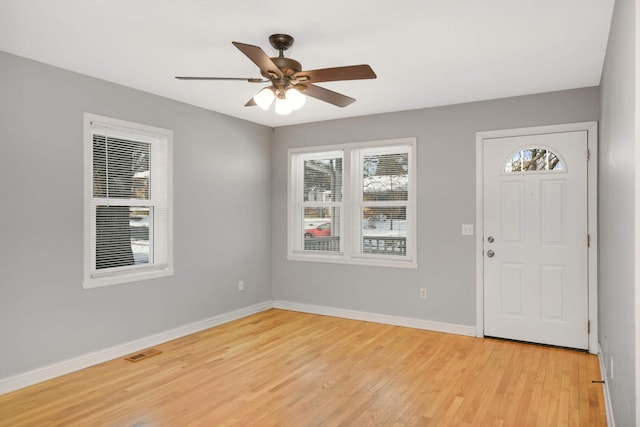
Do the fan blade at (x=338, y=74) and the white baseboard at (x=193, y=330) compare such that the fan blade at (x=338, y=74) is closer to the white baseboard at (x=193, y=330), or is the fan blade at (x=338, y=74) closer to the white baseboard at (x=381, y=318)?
the white baseboard at (x=193, y=330)

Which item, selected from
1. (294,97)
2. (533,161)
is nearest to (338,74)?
(294,97)

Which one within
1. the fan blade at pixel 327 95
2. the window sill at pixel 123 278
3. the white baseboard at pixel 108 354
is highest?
the fan blade at pixel 327 95

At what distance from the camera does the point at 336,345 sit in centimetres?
411

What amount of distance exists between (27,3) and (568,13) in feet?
10.2

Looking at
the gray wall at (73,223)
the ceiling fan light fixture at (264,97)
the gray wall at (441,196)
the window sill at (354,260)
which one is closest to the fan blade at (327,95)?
the ceiling fan light fixture at (264,97)

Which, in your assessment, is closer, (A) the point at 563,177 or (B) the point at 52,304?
(B) the point at 52,304

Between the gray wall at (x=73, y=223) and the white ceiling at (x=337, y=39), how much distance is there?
0.83ft

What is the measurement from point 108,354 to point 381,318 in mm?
2862

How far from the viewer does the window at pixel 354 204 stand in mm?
4883

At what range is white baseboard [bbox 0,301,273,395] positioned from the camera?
3.09 meters

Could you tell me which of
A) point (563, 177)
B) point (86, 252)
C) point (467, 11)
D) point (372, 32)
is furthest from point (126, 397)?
point (563, 177)

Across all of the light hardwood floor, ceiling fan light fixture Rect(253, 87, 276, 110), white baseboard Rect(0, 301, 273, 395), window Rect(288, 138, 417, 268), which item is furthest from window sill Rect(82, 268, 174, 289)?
ceiling fan light fixture Rect(253, 87, 276, 110)

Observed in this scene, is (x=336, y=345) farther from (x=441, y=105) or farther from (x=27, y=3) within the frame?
(x=27, y=3)

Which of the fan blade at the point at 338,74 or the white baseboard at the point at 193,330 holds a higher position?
the fan blade at the point at 338,74
